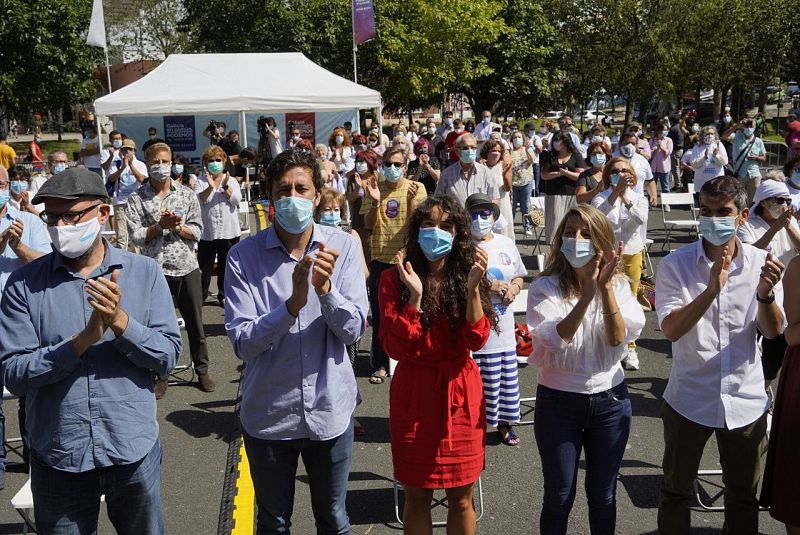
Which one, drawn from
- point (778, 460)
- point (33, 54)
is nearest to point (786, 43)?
point (33, 54)

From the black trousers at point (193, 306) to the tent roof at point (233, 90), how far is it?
12.2 m

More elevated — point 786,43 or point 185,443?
point 786,43

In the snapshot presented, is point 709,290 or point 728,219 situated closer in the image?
point 709,290

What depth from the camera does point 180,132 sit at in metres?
24.2

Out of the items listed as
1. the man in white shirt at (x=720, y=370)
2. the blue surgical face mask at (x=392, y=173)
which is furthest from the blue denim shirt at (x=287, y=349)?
the blue surgical face mask at (x=392, y=173)

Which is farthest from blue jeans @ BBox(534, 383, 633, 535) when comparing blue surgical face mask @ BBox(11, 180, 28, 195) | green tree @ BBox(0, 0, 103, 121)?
green tree @ BBox(0, 0, 103, 121)

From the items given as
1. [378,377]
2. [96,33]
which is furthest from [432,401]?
[96,33]

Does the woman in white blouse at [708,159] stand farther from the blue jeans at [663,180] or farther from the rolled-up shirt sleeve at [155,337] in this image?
the rolled-up shirt sleeve at [155,337]

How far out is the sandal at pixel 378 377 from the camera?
7362 mm

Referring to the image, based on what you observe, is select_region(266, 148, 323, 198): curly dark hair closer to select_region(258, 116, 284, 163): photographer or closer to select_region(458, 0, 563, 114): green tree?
select_region(258, 116, 284, 163): photographer

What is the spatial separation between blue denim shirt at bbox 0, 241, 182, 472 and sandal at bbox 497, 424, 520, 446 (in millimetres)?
3275

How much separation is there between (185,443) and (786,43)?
37.8m

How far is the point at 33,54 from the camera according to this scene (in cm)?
2933

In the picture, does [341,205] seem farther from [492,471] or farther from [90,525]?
[90,525]
